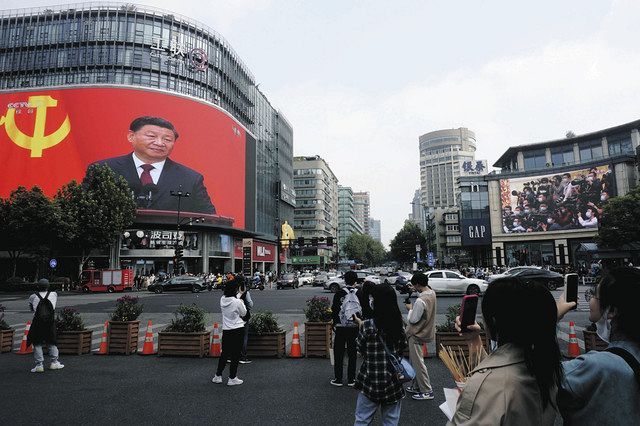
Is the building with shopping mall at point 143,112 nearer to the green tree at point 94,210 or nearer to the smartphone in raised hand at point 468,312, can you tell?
the green tree at point 94,210

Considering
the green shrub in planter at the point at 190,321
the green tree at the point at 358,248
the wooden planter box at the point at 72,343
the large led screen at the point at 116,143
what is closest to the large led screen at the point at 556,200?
the large led screen at the point at 116,143

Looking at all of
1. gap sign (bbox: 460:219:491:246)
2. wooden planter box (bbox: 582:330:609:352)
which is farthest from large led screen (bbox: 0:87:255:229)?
wooden planter box (bbox: 582:330:609:352)

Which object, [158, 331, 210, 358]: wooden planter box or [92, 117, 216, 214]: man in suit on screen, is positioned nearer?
[158, 331, 210, 358]: wooden planter box

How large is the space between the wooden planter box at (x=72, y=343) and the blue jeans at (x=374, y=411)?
28.8 feet

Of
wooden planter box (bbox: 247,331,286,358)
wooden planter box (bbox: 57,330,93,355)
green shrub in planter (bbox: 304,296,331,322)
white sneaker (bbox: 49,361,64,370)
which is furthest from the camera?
wooden planter box (bbox: 57,330,93,355)

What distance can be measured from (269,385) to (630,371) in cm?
641

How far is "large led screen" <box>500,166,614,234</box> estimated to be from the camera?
56.1m

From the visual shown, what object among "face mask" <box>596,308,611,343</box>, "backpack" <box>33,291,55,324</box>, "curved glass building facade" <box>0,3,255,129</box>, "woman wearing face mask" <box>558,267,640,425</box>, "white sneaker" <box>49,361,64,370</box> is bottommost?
"white sneaker" <box>49,361,64,370</box>

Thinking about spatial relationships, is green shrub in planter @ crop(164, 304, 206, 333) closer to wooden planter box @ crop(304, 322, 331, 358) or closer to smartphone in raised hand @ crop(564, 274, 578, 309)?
wooden planter box @ crop(304, 322, 331, 358)

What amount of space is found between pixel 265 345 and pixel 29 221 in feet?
119

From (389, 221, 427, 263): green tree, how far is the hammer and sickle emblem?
78344 millimetres

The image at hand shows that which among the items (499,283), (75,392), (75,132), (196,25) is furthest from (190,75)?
(499,283)

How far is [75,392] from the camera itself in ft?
22.6

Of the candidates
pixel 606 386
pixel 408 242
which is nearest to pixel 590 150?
pixel 408 242
